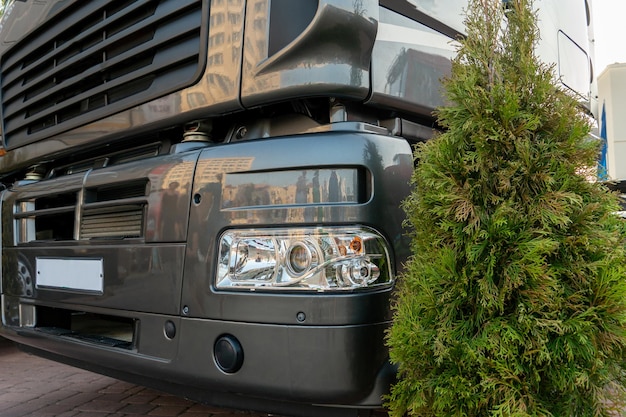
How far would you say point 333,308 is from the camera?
1595 millimetres

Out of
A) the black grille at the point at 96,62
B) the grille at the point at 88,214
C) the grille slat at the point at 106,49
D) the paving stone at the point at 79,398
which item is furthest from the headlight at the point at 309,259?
the paving stone at the point at 79,398

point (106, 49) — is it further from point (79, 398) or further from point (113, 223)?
point (79, 398)

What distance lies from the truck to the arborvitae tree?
168mm

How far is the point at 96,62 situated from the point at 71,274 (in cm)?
95

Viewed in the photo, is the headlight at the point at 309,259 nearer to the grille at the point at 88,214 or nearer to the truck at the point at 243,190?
the truck at the point at 243,190

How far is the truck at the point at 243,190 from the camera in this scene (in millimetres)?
A: 1631

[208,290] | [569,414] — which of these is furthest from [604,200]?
[208,290]

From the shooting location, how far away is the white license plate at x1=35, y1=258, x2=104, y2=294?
2201 mm

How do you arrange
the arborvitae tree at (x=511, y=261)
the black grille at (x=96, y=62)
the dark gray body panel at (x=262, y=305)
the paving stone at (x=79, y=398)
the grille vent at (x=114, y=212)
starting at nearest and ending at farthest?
the arborvitae tree at (x=511, y=261) < the dark gray body panel at (x=262, y=305) < the black grille at (x=96, y=62) < the grille vent at (x=114, y=212) < the paving stone at (x=79, y=398)

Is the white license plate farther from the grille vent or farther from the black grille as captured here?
the black grille

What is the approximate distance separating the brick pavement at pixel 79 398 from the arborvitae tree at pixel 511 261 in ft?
4.67

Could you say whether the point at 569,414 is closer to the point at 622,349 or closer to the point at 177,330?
the point at 622,349

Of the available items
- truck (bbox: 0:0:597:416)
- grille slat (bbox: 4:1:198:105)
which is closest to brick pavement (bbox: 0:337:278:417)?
truck (bbox: 0:0:597:416)

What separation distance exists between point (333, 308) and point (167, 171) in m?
0.84
